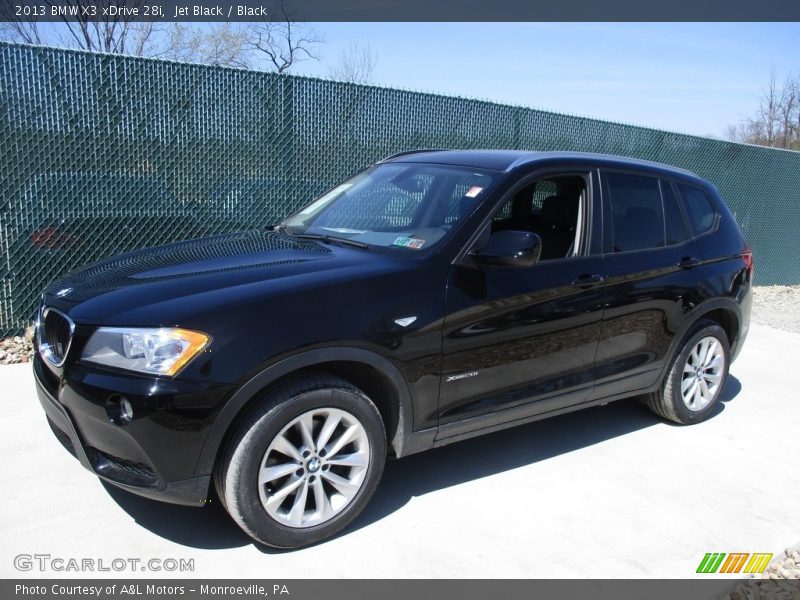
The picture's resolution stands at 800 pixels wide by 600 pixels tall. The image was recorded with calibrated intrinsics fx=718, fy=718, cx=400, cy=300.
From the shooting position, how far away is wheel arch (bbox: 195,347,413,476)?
9.93 ft

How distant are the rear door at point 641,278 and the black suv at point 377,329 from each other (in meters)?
0.01

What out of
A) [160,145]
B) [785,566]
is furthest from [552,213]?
[160,145]

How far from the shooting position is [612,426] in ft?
17.2

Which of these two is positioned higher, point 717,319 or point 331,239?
point 331,239

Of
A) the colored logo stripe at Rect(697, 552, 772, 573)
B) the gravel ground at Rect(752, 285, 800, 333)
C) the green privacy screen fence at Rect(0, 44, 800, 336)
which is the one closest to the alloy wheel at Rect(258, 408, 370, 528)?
the colored logo stripe at Rect(697, 552, 772, 573)

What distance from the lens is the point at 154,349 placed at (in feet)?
9.79

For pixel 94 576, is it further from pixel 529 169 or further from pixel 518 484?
pixel 529 169

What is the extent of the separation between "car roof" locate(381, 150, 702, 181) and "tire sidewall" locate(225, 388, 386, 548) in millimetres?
1716

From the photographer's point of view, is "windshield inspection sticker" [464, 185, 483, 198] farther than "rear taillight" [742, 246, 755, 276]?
No

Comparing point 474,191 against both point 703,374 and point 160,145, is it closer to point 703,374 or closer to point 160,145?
point 703,374

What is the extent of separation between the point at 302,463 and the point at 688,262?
122 inches

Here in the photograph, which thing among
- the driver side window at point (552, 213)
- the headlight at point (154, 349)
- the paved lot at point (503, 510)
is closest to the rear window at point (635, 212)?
the driver side window at point (552, 213)

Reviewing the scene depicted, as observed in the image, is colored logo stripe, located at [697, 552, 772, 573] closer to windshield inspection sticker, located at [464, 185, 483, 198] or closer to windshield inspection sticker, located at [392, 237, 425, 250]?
windshield inspection sticker, located at [392, 237, 425, 250]
